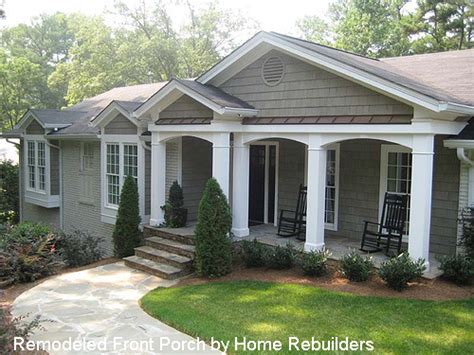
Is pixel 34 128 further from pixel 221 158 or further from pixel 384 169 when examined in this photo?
pixel 384 169

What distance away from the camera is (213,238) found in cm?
865

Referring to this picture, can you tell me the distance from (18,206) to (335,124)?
50.6ft

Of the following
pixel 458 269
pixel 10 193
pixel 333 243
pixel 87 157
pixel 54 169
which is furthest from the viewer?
pixel 10 193

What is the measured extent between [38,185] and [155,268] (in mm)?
8760

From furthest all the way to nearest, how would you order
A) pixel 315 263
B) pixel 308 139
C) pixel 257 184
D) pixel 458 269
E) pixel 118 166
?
pixel 118 166 < pixel 257 184 < pixel 308 139 < pixel 315 263 < pixel 458 269

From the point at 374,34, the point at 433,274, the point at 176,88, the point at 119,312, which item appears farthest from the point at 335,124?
the point at 374,34

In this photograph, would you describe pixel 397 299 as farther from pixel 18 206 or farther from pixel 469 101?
pixel 18 206

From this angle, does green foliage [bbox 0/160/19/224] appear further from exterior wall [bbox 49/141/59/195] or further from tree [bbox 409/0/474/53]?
tree [bbox 409/0/474/53]

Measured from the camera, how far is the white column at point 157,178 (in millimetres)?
11227

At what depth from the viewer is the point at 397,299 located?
7.02m

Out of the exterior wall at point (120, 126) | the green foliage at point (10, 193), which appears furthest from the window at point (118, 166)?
the green foliage at point (10, 193)

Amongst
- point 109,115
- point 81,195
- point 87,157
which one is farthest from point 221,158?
point 81,195

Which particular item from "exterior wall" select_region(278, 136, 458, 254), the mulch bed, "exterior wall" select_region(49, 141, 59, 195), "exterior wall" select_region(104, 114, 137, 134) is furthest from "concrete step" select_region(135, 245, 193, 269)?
"exterior wall" select_region(49, 141, 59, 195)

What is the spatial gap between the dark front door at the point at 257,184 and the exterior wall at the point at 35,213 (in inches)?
292
